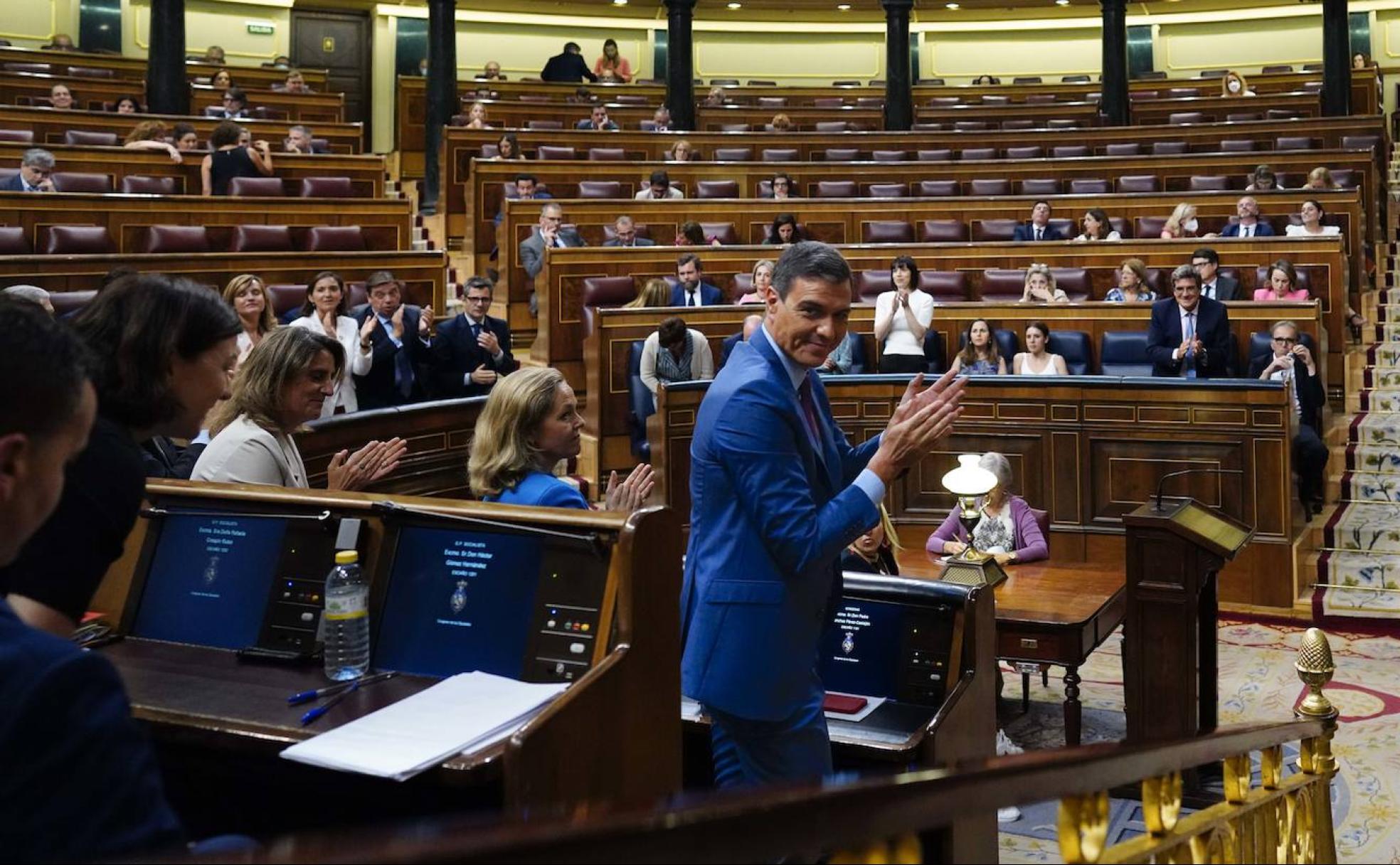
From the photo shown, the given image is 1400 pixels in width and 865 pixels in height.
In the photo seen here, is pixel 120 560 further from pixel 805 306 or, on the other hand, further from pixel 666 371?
pixel 666 371

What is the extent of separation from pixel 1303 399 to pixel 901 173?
16.6 feet

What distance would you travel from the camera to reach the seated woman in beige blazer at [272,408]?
2.56 m

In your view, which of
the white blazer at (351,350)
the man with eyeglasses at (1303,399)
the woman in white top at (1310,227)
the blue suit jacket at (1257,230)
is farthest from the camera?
the blue suit jacket at (1257,230)

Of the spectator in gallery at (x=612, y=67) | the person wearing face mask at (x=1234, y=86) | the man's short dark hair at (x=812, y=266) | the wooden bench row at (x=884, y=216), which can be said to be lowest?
the man's short dark hair at (x=812, y=266)

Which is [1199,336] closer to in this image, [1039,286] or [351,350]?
[1039,286]

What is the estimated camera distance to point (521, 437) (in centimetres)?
238

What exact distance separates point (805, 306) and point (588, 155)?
8942mm

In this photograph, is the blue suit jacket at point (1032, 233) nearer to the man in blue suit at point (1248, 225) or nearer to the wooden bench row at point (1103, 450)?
the man in blue suit at point (1248, 225)

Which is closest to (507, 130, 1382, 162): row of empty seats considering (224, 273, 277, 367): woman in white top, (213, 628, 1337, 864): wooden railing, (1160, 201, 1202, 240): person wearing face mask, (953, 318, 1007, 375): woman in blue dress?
(1160, 201, 1202, 240): person wearing face mask

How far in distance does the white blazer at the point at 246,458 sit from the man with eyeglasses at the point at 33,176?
5019mm

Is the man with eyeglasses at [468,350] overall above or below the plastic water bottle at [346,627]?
above

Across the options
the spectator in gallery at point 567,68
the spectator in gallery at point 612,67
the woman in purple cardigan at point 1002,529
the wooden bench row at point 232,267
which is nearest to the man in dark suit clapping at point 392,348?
the wooden bench row at point 232,267

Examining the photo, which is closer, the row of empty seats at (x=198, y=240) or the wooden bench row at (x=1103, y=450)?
the wooden bench row at (x=1103, y=450)

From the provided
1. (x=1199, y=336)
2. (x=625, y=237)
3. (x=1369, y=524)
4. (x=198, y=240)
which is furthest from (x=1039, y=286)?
(x=198, y=240)
